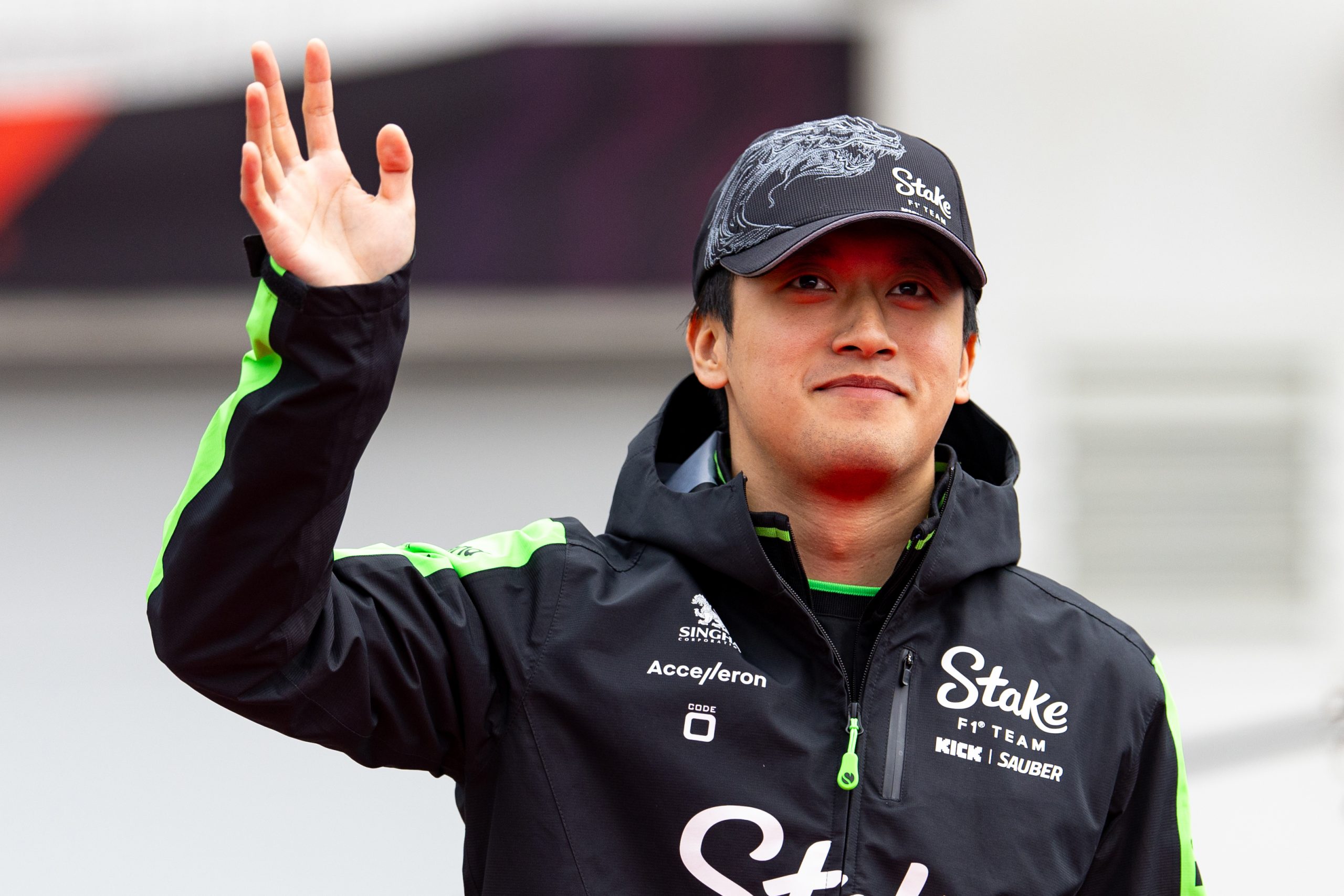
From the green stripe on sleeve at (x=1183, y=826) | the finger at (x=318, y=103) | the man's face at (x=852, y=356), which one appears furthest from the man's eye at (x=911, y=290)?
the finger at (x=318, y=103)

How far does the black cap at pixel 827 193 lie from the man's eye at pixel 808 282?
49 millimetres

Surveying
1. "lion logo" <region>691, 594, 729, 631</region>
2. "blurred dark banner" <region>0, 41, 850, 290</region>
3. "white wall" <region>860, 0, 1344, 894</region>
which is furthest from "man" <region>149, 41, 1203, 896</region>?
"white wall" <region>860, 0, 1344, 894</region>

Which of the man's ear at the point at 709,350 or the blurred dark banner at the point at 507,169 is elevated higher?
the blurred dark banner at the point at 507,169

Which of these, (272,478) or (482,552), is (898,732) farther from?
(272,478)

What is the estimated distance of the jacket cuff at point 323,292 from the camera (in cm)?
123

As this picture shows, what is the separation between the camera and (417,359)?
4.29 metres

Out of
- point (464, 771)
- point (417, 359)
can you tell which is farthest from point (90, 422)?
point (464, 771)

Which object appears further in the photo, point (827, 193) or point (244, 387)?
point (827, 193)

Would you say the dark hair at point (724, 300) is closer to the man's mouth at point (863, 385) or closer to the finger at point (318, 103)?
the man's mouth at point (863, 385)

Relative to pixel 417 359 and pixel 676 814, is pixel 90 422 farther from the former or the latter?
pixel 676 814

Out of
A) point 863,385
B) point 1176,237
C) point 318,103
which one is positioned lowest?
point 863,385

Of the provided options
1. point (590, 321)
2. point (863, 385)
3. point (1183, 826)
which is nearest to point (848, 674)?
point (863, 385)

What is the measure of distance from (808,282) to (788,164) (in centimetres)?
14

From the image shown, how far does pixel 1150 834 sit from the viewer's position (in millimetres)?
1562
